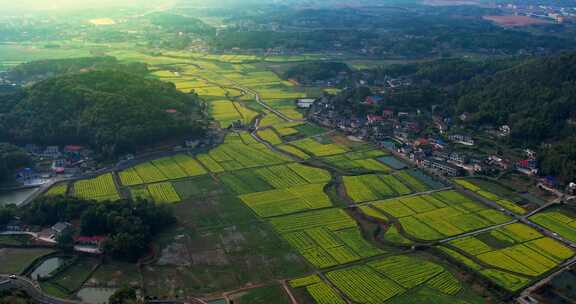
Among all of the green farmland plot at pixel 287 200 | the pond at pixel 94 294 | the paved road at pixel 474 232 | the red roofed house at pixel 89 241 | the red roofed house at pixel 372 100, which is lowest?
the pond at pixel 94 294

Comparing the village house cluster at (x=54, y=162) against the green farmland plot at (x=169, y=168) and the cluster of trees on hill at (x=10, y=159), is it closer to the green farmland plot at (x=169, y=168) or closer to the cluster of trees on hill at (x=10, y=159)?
the cluster of trees on hill at (x=10, y=159)

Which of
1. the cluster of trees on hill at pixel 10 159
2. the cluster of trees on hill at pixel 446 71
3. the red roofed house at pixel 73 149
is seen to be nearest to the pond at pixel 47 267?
the cluster of trees on hill at pixel 10 159

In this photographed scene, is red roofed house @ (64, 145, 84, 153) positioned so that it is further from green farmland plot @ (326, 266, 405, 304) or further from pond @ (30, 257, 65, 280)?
green farmland plot @ (326, 266, 405, 304)

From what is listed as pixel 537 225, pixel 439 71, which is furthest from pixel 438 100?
pixel 537 225

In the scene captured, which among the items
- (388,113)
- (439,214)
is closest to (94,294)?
(439,214)

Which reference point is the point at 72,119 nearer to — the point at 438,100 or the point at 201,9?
the point at 438,100
